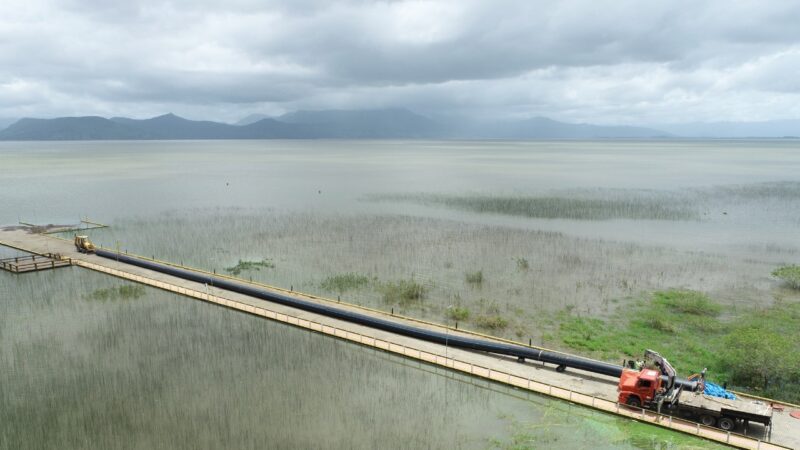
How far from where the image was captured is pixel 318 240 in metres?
70.0

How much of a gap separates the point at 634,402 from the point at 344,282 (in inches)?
1209

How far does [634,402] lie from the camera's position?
2747 centimetres

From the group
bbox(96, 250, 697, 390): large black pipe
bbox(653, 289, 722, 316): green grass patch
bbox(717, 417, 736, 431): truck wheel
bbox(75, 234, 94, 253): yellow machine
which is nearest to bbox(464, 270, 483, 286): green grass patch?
bbox(96, 250, 697, 390): large black pipe

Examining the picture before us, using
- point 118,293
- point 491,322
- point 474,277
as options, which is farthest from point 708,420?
point 118,293

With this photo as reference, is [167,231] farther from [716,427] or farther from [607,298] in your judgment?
[716,427]

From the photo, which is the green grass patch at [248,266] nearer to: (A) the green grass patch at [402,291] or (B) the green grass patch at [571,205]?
(A) the green grass patch at [402,291]

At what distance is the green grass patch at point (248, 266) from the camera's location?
54.4 metres

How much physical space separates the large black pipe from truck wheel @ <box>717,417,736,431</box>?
9.65 feet

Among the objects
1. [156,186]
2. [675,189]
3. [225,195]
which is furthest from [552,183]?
[156,186]

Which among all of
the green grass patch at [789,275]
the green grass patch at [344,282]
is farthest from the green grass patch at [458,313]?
the green grass patch at [789,275]

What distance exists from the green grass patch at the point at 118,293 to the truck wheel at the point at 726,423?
4693cm

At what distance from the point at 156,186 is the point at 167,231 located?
66.1 meters

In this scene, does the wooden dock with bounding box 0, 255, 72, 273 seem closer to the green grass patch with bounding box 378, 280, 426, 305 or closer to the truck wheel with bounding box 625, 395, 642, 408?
the green grass patch with bounding box 378, 280, 426, 305

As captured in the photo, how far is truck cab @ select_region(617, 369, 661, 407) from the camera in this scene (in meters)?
27.0
